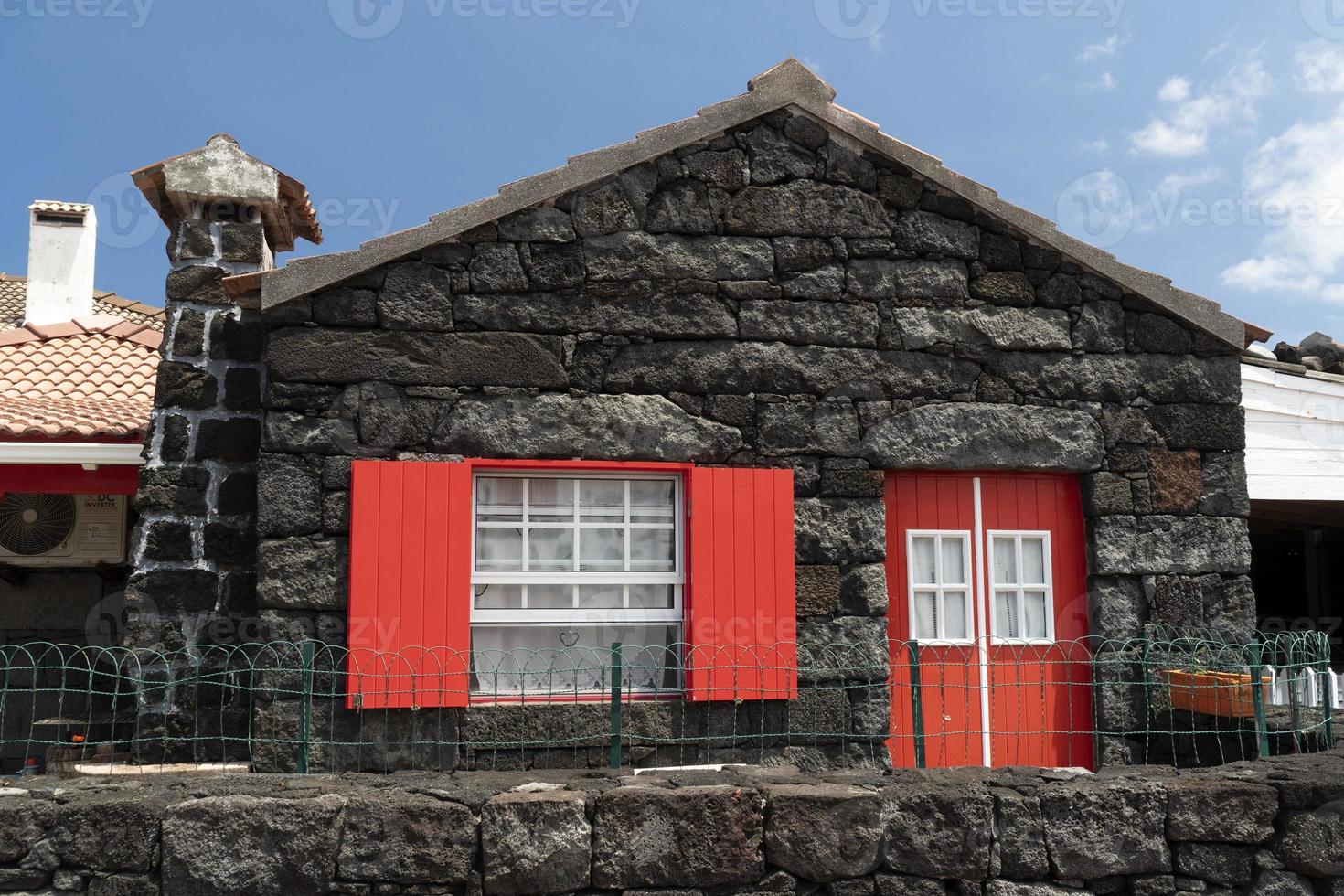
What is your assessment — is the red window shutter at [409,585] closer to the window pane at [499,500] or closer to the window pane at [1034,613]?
the window pane at [499,500]

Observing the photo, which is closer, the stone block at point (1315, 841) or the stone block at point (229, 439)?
the stone block at point (1315, 841)

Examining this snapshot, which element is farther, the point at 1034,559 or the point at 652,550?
the point at 1034,559

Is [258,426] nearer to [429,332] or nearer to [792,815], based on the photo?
[429,332]

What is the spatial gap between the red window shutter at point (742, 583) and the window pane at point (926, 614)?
0.87m

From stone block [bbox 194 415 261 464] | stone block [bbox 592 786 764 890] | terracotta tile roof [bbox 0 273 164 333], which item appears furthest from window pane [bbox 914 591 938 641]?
terracotta tile roof [bbox 0 273 164 333]

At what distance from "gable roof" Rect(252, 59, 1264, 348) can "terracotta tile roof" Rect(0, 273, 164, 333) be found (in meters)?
4.57

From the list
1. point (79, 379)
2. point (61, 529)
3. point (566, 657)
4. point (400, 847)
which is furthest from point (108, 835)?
point (79, 379)

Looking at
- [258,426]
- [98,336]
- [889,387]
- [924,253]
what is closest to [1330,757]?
[889,387]

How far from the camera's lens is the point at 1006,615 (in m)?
6.42

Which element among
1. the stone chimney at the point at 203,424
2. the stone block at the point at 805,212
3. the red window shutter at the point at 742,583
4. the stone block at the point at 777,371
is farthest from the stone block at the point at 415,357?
the stone block at the point at 805,212

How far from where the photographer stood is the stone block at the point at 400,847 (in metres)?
3.68

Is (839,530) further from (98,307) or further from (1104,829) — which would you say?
(98,307)

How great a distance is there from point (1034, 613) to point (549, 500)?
9.91 ft

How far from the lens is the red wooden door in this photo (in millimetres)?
6281
